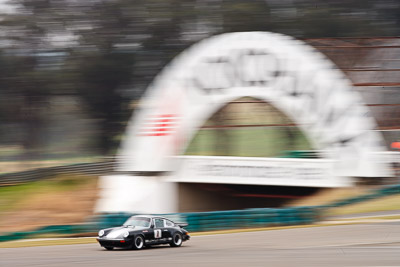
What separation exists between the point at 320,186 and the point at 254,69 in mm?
6728

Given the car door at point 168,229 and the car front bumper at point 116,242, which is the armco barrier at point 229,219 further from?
the car front bumper at point 116,242

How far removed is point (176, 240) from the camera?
15055 millimetres

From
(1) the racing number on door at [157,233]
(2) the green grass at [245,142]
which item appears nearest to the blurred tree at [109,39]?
(2) the green grass at [245,142]

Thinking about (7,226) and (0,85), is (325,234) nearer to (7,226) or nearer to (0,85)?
(7,226)

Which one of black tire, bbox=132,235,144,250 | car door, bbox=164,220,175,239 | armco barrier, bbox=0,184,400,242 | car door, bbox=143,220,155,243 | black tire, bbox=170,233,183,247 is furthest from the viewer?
armco barrier, bbox=0,184,400,242

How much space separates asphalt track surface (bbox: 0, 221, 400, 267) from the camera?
11.7m

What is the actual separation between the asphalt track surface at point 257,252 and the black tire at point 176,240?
20 cm

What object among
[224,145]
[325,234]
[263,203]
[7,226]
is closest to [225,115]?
[224,145]

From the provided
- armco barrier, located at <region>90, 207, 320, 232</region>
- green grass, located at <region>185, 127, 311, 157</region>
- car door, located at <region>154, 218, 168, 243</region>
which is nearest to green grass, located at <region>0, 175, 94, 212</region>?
green grass, located at <region>185, 127, 311, 157</region>

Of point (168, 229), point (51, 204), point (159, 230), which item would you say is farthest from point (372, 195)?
point (51, 204)

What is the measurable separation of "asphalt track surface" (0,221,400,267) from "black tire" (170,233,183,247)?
198mm

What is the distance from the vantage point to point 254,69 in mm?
30141

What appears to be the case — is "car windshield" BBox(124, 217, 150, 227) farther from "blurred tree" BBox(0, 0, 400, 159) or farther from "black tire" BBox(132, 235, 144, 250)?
"blurred tree" BBox(0, 0, 400, 159)

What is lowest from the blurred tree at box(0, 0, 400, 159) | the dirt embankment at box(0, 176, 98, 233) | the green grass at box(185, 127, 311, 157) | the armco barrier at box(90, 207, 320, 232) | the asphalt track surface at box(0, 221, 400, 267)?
the asphalt track surface at box(0, 221, 400, 267)
